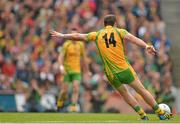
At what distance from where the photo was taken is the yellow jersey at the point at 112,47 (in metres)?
16.8

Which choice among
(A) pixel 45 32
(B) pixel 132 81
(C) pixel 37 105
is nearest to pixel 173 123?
(B) pixel 132 81

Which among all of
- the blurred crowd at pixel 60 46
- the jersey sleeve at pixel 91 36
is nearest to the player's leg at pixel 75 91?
the blurred crowd at pixel 60 46

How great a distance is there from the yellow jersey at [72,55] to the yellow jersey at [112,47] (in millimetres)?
5873

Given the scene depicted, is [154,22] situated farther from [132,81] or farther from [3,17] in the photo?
[132,81]

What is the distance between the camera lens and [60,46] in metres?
26.9

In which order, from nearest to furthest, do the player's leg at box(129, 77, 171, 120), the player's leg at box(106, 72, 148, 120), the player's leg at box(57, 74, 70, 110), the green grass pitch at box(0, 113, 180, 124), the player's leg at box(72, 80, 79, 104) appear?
the green grass pitch at box(0, 113, 180, 124) → the player's leg at box(129, 77, 171, 120) → the player's leg at box(106, 72, 148, 120) → the player's leg at box(72, 80, 79, 104) → the player's leg at box(57, 74, 70, 110)

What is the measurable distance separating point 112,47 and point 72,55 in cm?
608

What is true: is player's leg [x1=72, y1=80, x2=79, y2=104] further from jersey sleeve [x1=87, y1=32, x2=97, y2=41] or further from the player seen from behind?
jersey sleeve [x1=87, y1=32, x2=97, y2=41]

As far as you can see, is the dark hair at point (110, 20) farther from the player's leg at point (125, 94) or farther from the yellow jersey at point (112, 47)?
the player's leg at point (125, 94)

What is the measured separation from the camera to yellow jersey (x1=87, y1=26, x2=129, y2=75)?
16797 millimetres

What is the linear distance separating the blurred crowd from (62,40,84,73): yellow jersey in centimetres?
229

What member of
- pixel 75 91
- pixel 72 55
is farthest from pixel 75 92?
pixel 72 55

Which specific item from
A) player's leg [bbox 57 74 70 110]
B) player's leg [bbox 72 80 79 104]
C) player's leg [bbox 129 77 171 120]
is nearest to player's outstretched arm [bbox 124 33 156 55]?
player's leg [bbox 129 77 171 120]

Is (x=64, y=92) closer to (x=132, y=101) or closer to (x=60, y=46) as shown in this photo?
(x=60, y=46)
